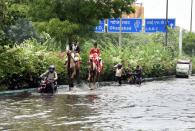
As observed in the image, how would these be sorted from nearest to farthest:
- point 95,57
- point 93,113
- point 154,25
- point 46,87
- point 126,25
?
point 93,113 < point 46,87 < point 95,57 < point 126,25 < point 154,25

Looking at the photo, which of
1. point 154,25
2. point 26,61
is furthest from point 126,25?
point 26,61

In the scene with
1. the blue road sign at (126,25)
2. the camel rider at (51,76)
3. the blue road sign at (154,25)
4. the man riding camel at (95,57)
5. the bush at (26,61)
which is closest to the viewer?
the bush at (26,61)

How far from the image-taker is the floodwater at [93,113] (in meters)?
13.2

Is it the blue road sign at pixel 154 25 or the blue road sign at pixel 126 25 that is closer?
the blue road sign at pixel 126 25

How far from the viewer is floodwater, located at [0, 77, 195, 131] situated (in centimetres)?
1325

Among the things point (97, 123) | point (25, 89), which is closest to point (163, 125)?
point (97, 123)

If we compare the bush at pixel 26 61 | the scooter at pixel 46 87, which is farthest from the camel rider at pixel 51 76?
the bush at pixel 26 61

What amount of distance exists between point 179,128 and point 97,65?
643 inches

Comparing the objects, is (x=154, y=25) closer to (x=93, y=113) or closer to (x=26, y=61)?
(x=26, y=61)

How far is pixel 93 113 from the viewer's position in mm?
16188

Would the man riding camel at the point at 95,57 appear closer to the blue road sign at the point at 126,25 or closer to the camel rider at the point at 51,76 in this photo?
the camel rider at the point at 51,76

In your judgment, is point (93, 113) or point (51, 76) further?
point (51, 76)

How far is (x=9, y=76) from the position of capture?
23.6 meters

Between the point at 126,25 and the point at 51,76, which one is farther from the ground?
the point at 126,25
